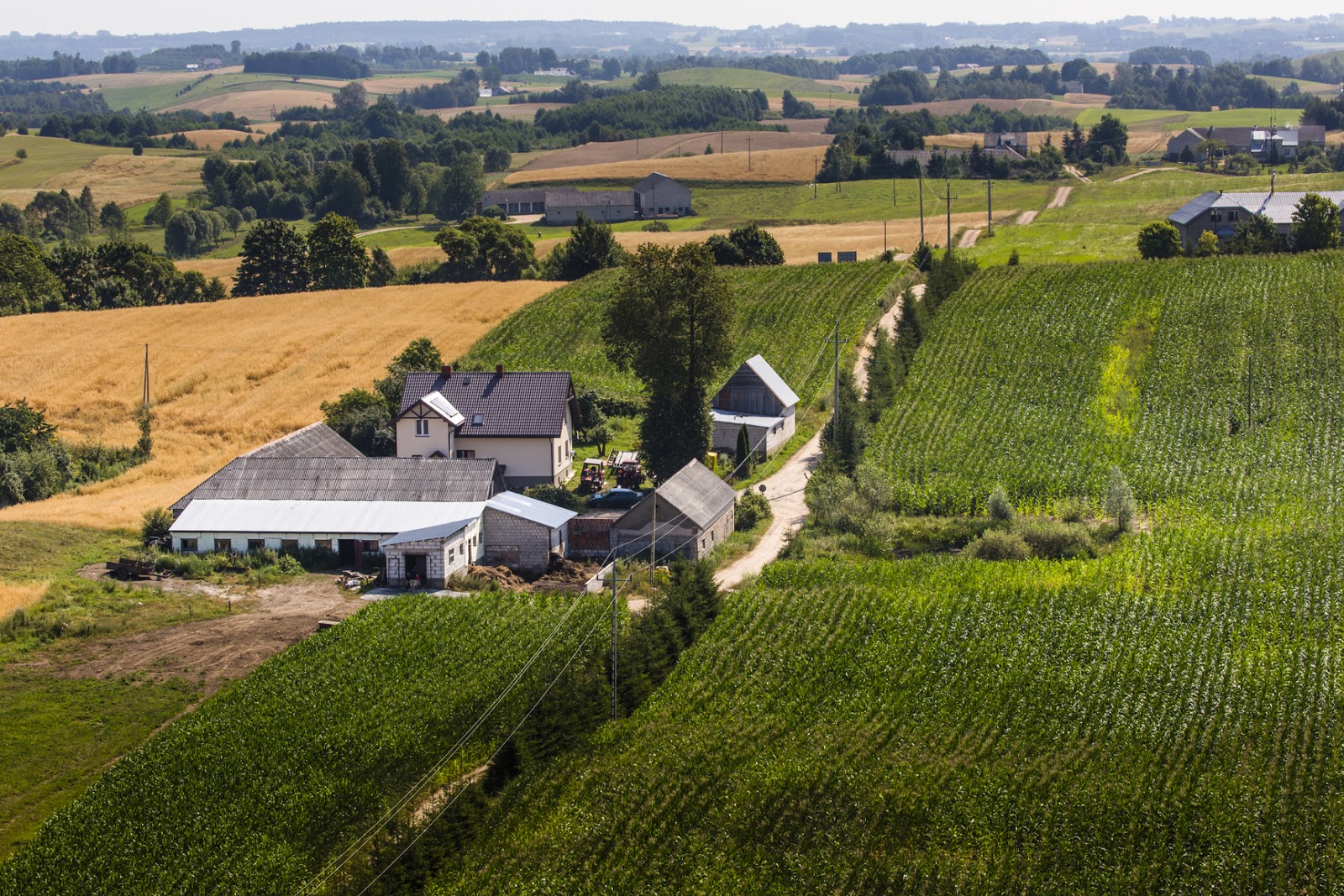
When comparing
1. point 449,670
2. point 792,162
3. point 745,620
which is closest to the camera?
point 449,670

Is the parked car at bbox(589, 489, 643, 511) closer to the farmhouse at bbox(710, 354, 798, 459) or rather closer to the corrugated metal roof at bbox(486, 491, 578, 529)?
the corrugated metal roof at bbox(486, 491, 578, 529)

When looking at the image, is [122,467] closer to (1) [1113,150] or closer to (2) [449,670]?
(2) [449,670]

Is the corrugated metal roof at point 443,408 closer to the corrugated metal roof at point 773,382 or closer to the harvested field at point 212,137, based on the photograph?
the corrugated metal roof at point 773,382

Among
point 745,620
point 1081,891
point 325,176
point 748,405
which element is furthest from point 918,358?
point 325,176

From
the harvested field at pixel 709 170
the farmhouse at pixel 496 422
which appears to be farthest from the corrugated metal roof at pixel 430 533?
the harvested field at pixel 709 170

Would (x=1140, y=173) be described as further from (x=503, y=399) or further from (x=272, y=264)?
(x=503, y=399)

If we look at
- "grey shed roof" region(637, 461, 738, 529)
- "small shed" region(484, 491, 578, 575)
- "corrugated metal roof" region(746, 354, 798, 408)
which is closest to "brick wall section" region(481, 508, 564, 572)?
"small shed" region(484, 491, 578, 575)
